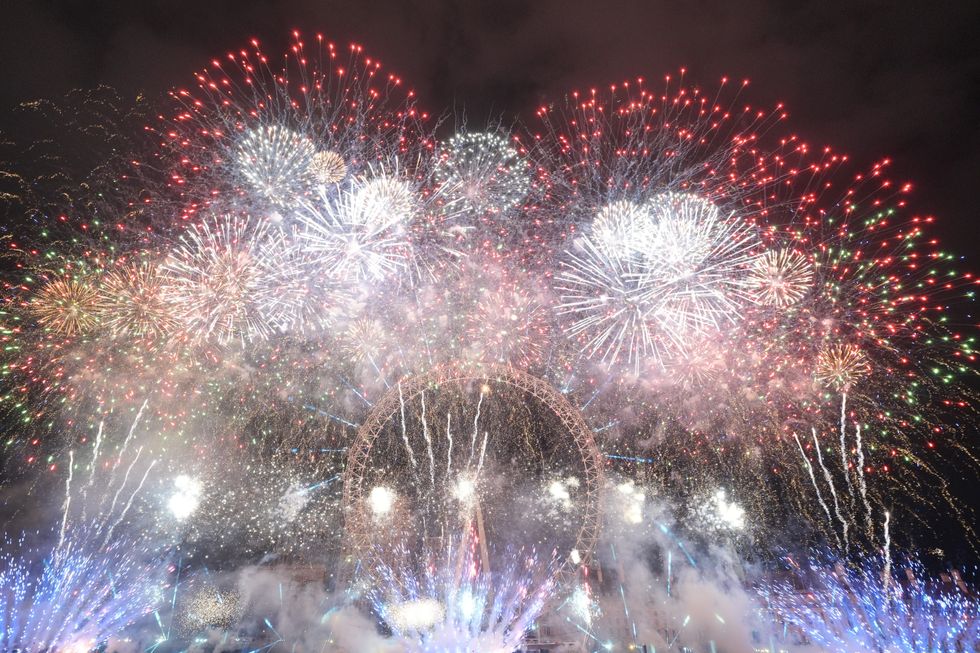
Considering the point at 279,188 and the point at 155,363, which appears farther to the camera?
the point at 155,363

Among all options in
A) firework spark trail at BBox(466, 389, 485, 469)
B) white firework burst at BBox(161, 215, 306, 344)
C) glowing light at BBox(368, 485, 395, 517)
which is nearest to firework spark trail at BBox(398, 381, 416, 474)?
glowing light at BBox(368, 485, 395, 517)

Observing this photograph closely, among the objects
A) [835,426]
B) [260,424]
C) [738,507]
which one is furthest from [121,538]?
[835,426]

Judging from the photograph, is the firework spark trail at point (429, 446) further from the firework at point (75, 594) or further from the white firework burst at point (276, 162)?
the firework at point (75, 594)

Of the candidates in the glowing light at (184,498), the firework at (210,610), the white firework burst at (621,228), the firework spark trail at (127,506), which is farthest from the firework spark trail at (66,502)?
the white firework burst at (621,228)

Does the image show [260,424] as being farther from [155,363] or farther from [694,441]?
[694,441]

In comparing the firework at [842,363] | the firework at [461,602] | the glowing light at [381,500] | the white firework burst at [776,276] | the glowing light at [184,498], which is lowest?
the firework at [461,602]

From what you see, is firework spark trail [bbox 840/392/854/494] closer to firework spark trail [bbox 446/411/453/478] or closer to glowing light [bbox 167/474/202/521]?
firework spark trail [bbox 446/411/453/478]
